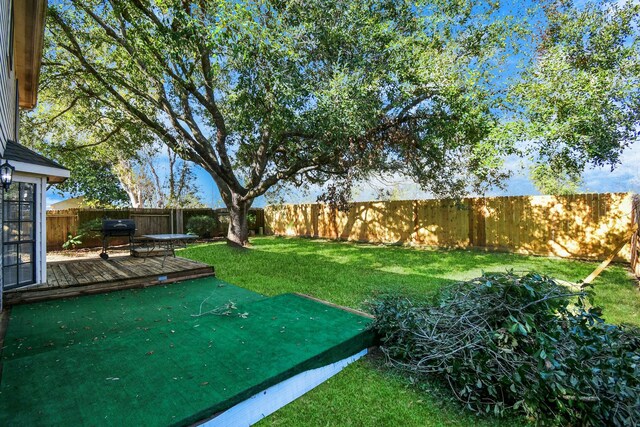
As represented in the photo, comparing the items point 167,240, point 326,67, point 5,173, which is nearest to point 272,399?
point 5,173

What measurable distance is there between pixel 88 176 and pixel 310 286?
14013 millimetres

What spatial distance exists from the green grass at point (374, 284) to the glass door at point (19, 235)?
9.74ft

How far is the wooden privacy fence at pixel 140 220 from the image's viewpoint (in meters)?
9.77

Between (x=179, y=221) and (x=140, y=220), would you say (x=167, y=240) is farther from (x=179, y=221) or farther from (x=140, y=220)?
(x=179, y=221)

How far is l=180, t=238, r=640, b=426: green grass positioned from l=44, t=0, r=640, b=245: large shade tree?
2313mm

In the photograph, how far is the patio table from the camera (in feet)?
20.0

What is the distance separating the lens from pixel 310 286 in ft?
17.3

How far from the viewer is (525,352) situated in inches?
82.8

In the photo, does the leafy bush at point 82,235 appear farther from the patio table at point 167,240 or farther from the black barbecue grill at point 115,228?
the black barbecue grill at point 115,228

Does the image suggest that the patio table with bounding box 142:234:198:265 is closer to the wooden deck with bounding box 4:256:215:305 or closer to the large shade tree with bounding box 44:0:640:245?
Result: the wooden deck with bounding box 4:256:215:305

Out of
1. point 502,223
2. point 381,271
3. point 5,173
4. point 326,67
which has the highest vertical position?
point 326,67

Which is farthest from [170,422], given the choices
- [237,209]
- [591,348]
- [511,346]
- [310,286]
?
[237,209]

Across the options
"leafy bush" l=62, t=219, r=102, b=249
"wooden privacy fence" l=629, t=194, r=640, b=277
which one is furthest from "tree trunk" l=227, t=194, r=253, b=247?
"wooden privacy fence" l=629, t=194, r=640, b=277

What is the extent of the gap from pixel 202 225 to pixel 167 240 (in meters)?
6.35
